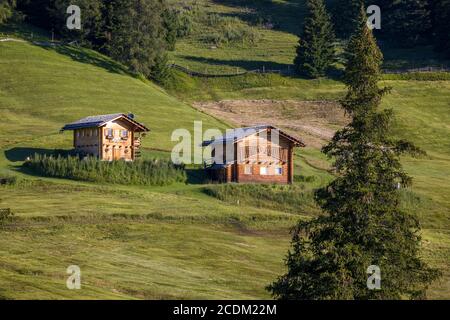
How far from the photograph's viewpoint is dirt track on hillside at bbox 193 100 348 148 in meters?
133

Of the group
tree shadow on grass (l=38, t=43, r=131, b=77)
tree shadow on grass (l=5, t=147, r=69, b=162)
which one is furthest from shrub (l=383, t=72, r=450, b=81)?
tree shadow on grass (l=5, t=147, r=69, b=162)

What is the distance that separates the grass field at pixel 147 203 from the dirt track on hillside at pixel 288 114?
361cm

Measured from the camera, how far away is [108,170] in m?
100

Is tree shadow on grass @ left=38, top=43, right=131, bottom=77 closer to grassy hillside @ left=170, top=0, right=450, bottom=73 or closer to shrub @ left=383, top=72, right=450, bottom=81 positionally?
grassy hillside @ left=170, top=0, right=450, bottom=73

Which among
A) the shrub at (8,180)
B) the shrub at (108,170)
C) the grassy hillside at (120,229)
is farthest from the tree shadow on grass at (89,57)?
the shrub at (8,180)

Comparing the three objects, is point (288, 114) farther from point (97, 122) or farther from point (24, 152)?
point (24, 152)

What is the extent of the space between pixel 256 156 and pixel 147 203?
23.6m

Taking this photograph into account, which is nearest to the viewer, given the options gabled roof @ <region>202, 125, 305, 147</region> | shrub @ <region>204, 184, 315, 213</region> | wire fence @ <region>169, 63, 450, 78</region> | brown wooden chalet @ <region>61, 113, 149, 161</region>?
shrub @ <region>204, 184, 315, 213</region>

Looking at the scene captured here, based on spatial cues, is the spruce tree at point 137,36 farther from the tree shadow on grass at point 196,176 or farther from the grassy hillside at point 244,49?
the tree shadow on grass at point 196,176

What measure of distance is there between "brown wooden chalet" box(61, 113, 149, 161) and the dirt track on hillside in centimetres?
2522

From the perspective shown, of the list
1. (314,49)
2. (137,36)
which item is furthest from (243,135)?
(314,49)

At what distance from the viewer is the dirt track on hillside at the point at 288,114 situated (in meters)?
133
